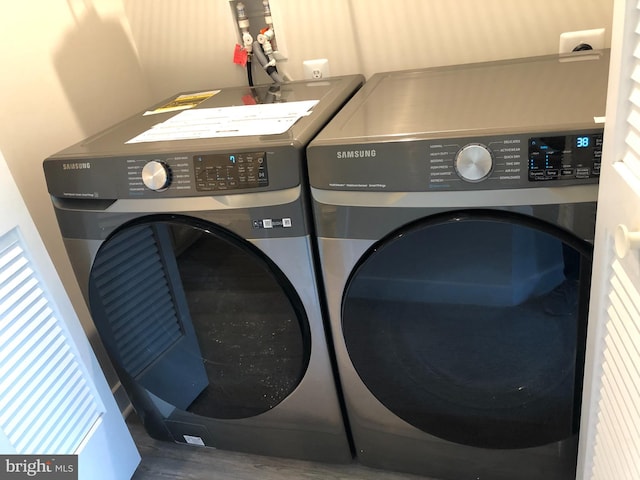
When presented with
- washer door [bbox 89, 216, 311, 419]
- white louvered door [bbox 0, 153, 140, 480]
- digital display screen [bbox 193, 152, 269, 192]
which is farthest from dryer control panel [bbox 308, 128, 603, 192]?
white louvered door [bbox 0, 153, 140, 480]

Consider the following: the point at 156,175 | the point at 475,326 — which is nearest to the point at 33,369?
the point at 156,175

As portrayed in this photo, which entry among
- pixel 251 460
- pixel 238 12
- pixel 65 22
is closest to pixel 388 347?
pixel 251 460

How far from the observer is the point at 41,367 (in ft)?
3.69

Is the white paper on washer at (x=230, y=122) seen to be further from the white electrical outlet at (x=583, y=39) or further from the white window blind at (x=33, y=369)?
the white electrical outlet at (x=583, y=39)

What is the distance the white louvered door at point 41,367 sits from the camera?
3.42 ft

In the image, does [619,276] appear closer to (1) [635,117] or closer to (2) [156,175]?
(1) [635,117]

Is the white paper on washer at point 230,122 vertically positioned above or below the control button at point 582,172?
above

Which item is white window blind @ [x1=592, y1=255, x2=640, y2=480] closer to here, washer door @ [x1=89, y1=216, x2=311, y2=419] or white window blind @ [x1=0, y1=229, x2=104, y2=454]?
washer door @ [x1=89, y1=216, x2=311, y2=419]

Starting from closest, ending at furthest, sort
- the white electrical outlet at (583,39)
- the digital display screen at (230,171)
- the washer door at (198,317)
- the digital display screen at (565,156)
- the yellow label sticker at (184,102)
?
1. the digital display screen at (565,156)
2. the digital display screen at (230,171)
3. the washer door at (198,317)
4. the white electrical outlet at (583,39)
5. the yellow label sticker at (184,102)

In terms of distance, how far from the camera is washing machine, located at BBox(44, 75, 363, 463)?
1.06m

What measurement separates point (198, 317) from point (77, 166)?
41 centimetres
